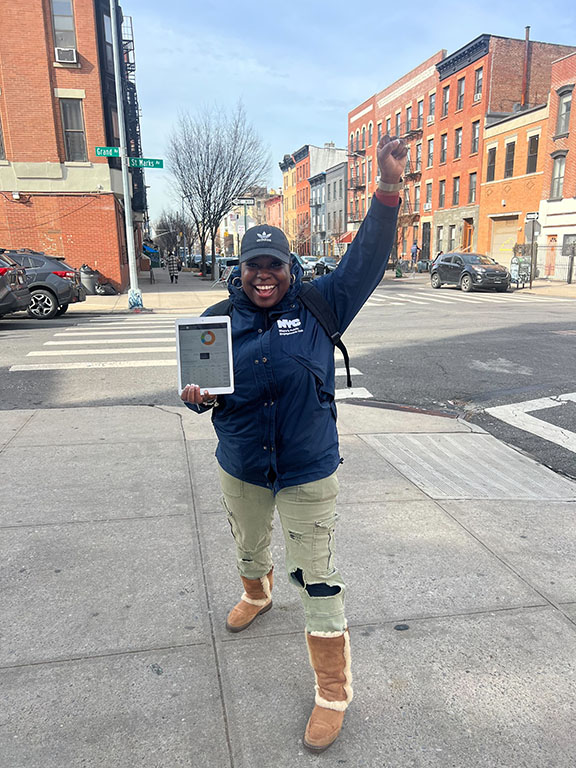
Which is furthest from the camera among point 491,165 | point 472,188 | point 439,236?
point 439,236

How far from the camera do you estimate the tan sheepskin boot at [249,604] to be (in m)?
2.65

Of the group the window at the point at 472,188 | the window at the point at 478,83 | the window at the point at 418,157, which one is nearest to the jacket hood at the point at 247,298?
the window at the point at 472,188

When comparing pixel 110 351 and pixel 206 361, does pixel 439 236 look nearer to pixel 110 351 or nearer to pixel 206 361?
pixel 110 351

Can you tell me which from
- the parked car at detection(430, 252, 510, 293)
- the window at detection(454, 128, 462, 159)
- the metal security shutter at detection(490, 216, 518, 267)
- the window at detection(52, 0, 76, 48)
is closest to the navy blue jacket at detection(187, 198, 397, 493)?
the window at detection(52, 0, 76, 48)

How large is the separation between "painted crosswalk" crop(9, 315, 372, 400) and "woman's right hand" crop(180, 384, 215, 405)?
196 inches

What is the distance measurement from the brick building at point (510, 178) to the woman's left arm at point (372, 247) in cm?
3193

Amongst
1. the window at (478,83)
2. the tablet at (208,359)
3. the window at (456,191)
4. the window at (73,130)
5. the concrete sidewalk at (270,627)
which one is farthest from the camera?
the window at (456,191)

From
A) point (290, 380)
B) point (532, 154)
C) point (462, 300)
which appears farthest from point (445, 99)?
point (290, 380)

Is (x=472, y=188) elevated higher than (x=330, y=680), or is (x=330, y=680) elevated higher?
(x=472, y=188)

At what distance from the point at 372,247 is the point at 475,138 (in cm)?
3770

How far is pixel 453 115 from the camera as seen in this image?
37.5 meters

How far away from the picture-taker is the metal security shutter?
3262 centimetres

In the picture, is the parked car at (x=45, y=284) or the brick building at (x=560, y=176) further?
the brick building at (x=560, y=176)

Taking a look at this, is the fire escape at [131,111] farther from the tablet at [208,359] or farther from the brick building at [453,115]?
the tablet at [208,359]
